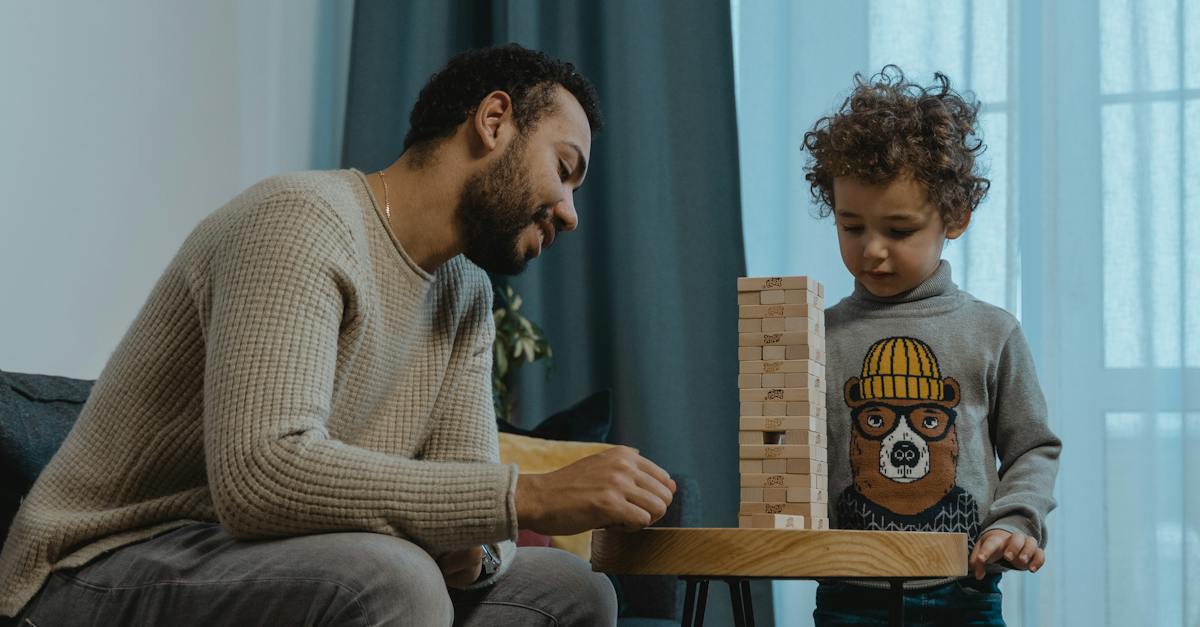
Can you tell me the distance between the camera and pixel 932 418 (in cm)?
176

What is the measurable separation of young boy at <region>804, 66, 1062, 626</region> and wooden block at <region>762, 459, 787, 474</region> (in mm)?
331

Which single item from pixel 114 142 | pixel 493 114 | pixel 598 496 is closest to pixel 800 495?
pixel 598 496

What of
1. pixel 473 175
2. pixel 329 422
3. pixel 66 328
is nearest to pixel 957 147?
pixel 473 175

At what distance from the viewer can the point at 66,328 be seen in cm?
264

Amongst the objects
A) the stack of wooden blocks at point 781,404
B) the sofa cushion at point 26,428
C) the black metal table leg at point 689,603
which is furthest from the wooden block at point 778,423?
the sofa cushion at point 26,428

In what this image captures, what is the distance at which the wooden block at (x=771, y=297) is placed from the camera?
1.51 meters

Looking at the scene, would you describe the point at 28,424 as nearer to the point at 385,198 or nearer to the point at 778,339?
the point at 385,198

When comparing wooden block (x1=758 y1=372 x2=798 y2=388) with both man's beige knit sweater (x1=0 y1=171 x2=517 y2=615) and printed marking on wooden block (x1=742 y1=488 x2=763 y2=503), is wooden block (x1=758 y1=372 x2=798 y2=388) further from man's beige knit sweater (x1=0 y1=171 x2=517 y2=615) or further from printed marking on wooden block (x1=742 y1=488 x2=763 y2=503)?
man's beige knit sweater (x1=0 y1=171 x2=517 y2=615)

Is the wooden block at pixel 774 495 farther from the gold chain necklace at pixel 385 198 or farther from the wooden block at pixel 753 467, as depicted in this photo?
the gold chain necklace at pixel 385 198

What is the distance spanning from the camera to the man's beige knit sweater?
1280mm

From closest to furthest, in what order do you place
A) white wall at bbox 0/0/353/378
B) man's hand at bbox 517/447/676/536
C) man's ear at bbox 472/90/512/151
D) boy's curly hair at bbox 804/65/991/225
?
man's hand at bbox 517/447/676/536
man's ear at bbox 472/90/512/151
boy's curly hair at bbox 804/65/991/225
white wall at bbox 0/0/353/378

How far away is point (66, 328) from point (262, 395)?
1558mm

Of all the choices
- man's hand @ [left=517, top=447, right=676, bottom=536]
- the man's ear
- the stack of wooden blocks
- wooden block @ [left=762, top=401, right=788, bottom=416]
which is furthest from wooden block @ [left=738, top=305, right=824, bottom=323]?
the man's ear

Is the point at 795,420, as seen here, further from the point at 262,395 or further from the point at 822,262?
the point at 822,262
